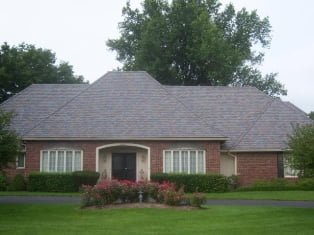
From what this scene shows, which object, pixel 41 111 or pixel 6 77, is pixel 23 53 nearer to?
pixel 6 77

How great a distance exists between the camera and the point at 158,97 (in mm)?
34562

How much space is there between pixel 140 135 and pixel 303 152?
13632mm

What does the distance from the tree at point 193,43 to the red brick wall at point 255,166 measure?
17.9 metres

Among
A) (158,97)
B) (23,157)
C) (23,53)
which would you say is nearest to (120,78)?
(158,97)

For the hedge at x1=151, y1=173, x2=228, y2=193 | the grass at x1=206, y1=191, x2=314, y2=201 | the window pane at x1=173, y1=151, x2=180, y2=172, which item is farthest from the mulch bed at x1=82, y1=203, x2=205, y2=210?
the window pane at x1=173, y1=151, x2=180, y2=172

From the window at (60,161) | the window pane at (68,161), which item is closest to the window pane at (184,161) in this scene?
the window at (60,161)

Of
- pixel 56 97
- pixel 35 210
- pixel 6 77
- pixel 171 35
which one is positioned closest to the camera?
pixel 35 210

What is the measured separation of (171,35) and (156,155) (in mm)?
21526

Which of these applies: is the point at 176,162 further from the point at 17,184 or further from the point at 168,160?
the point at 17,184

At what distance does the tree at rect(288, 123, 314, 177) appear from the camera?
19297 mm

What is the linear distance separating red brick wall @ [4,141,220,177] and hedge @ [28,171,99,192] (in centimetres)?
167

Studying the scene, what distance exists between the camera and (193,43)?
168 feet

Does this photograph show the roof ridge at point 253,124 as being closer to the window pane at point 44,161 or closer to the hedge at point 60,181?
the hedge at point 60,181

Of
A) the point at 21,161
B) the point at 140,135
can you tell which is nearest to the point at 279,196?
the point at 140,135
